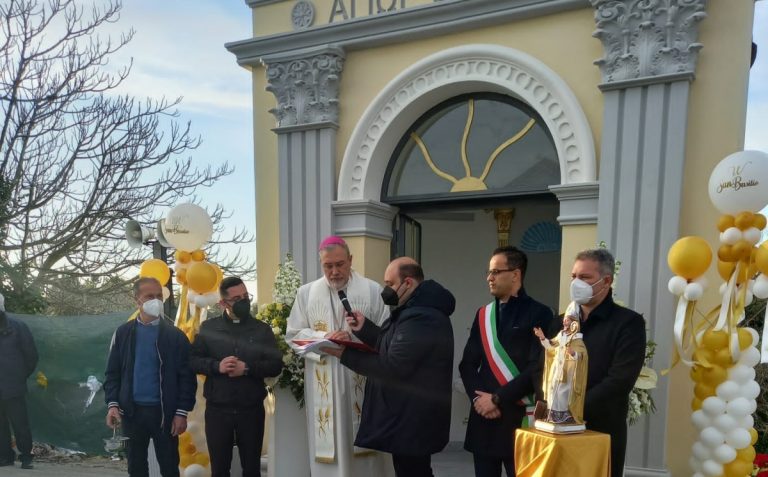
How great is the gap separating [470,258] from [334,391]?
439 centimetres

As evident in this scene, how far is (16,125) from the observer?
10125mm

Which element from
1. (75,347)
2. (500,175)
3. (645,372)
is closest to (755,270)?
(645,372)

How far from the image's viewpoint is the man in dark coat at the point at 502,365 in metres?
3.29

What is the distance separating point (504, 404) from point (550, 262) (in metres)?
5.12

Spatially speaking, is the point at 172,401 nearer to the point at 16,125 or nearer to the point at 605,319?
the point at 605,319

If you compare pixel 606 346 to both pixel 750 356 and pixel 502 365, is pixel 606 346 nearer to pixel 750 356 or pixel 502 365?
pixel 502 365

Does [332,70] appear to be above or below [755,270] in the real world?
above

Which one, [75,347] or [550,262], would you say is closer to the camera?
[75,347]

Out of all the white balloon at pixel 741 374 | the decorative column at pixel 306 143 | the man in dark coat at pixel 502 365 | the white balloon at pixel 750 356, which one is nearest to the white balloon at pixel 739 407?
the white balloon at pixel 741 374

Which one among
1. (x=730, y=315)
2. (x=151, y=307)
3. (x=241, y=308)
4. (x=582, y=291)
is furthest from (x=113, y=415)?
(x=730, y=315)

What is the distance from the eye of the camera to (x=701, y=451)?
3.97m

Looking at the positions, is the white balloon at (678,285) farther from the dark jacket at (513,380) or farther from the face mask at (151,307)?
the face mask at (151,307)

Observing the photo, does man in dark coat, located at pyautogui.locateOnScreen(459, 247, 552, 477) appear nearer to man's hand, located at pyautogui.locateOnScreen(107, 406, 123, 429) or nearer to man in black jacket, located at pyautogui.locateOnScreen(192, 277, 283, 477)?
man in black jacket, located at pyautogui.locateOnScreen(192, 277, 283, 477)

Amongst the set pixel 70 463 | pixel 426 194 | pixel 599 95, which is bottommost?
pixel 70 463
